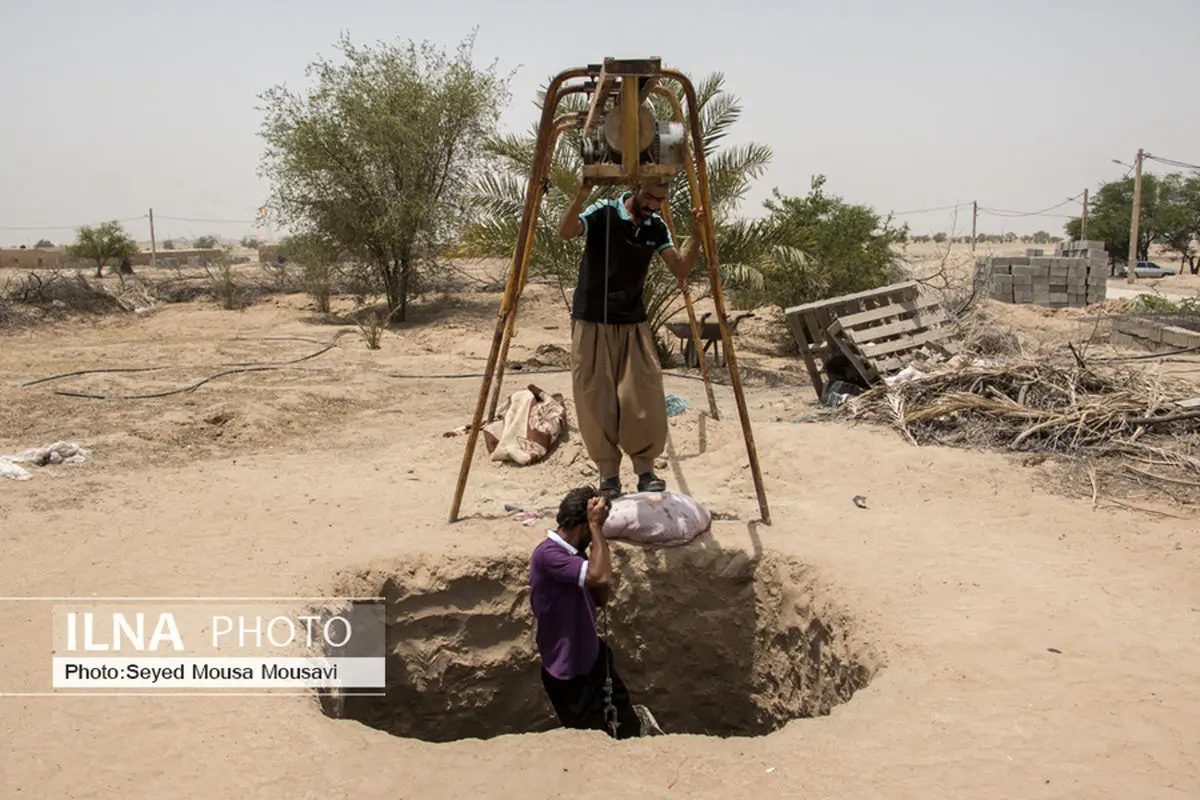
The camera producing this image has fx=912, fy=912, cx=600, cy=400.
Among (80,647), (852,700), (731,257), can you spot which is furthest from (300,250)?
(852,700)

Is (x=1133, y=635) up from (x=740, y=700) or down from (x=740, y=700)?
up

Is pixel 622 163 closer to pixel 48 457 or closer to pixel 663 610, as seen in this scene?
pixel 663 610

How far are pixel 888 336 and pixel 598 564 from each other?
5.96m

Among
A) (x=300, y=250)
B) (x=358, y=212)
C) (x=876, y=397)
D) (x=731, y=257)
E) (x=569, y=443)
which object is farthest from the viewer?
(x=300, y=250)

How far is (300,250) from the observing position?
20.0 metres

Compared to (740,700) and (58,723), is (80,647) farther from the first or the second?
(740,700)

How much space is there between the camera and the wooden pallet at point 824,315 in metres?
8.65

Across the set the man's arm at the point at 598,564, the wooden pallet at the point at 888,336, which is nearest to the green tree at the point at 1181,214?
the wooden pallet at the point at 888,336

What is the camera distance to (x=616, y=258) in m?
4.72

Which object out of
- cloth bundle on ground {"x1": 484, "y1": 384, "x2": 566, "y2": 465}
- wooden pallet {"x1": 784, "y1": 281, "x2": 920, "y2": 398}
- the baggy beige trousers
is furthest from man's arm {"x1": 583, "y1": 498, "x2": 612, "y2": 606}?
wooden pallet {"x1": 784, "y1": 281, "x2": 920, "y2": 398}

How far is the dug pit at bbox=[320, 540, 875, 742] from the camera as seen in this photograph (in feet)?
15.6

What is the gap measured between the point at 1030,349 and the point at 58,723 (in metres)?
8.89

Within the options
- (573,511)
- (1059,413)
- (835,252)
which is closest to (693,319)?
(573,511)

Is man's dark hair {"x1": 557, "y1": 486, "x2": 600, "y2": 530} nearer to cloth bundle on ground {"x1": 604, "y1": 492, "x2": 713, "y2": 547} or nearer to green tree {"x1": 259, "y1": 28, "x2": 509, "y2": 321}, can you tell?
cloth bundle on ground {"x1": 604, "y1": 492, "x2": 713, "y2": 547}
